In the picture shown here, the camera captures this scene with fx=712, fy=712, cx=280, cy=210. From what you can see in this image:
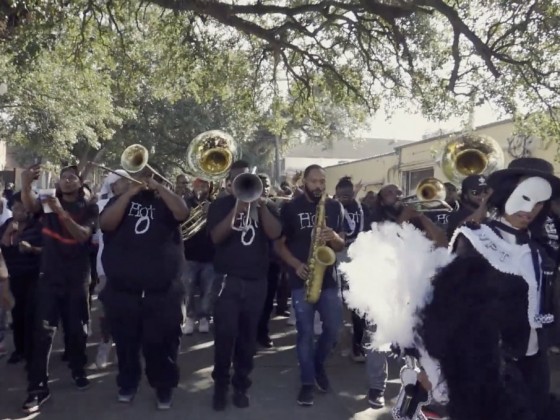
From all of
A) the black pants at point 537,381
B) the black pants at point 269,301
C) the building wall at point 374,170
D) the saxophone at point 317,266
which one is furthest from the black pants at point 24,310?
the building wall at point 374,170

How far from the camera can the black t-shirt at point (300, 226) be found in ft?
18.7

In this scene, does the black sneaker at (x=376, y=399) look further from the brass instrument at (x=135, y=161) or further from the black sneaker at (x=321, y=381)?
the brass instrument at (x=135, y=161)

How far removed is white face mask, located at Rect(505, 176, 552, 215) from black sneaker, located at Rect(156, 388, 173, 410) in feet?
10.6

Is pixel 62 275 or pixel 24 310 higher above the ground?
pixel 62 275

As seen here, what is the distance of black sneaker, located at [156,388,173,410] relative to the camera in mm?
5383

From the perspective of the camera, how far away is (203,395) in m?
5.79

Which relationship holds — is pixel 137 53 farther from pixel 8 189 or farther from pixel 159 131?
pixel 159 131

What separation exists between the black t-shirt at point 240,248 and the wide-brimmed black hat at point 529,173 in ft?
8.05

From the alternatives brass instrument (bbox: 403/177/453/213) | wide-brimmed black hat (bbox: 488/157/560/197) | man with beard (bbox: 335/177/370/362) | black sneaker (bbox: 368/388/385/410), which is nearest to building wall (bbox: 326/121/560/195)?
man with beard (bbox: 335/177/370/362)

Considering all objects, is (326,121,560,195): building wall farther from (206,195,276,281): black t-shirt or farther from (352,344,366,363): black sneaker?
(206,195,276,281): black t-shirt

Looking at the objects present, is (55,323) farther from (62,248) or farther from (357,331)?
(357,331)

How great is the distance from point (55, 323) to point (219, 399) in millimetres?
1399

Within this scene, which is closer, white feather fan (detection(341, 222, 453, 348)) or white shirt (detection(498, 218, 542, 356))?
white feather fan (detection(341, 222, 453, 348))

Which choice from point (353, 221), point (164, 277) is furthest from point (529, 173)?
point (353, 221)
